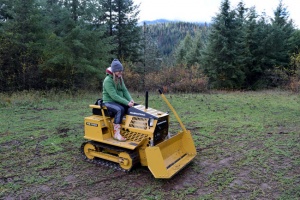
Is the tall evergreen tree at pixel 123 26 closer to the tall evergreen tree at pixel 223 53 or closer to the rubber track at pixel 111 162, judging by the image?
the tall evergreen tree at pixel 223 53

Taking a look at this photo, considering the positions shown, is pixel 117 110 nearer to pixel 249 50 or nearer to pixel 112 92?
pixel 112 92

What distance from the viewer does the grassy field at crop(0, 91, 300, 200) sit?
13.5 ft

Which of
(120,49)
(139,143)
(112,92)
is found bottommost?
(139,143)

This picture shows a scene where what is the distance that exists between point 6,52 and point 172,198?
498 inches

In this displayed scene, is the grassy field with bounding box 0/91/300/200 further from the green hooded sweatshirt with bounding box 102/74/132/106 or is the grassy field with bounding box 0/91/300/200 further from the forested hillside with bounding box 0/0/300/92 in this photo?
the forested hillside with bounding box 0/0/300/92

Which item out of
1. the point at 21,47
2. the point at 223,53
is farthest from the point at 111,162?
the point at 223,53

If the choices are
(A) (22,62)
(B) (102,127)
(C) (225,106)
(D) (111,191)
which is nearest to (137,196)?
(D) (111,191)

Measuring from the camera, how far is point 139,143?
4762 mm

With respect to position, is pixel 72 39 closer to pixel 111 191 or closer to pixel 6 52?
pixel 6 52

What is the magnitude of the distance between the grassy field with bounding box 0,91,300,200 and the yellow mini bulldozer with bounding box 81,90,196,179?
208 millimetres

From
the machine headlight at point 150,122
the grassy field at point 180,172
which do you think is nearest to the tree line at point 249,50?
the grassy field at point 180,172

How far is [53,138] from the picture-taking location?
6.69 metres

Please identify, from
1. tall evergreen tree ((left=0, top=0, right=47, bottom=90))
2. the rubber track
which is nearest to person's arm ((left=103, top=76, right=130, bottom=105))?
the rubber track

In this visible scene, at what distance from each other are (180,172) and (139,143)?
36.8 inches
